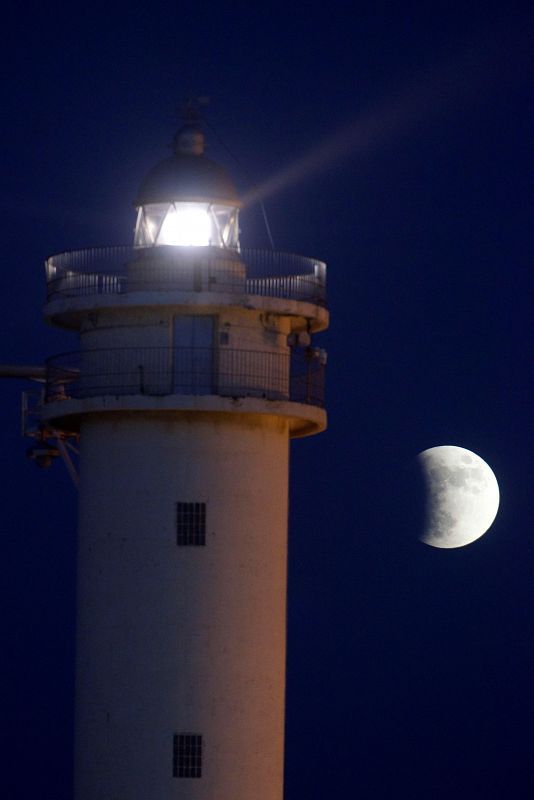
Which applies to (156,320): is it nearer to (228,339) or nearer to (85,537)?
(228,339)

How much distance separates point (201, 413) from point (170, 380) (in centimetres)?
98

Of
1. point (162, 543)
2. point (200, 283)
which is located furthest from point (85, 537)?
point (200, 283)

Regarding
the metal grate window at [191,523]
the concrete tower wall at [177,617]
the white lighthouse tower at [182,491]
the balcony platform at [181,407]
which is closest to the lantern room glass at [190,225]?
the white lighthouse tower at [182,491]

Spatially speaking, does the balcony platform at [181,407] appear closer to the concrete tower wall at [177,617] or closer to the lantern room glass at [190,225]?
the concrete tower wall at [177,617]

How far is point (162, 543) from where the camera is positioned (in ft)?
174

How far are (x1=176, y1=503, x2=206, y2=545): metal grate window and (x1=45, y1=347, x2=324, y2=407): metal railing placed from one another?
2.41 metres

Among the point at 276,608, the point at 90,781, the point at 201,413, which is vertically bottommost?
the point at 90,781

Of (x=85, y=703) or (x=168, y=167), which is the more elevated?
(x=168, y=167)

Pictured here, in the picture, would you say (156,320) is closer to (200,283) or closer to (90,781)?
(200,283)

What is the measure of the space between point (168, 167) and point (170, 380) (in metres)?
4.70

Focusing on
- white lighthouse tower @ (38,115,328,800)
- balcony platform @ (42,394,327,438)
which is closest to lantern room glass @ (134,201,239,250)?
white lighthouse tower @ (38,115,328,800)

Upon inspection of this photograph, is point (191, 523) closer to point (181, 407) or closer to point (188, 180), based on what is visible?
point (181, 407)

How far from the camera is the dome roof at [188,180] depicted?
54.3 m

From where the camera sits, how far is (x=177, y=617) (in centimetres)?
5306
